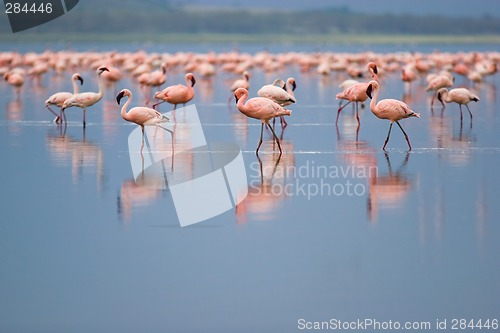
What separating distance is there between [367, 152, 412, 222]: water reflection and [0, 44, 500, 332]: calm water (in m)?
0.02

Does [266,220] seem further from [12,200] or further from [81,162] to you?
[81,162]

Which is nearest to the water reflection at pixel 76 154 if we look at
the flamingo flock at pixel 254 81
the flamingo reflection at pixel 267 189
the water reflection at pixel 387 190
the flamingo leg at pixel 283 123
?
the flamingo flock at pixel 254 81

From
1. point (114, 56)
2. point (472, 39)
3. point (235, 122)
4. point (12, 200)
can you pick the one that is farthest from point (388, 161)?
point (472, 39)

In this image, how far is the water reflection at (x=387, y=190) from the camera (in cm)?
1108

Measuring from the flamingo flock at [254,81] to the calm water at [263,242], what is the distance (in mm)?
645

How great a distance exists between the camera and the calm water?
25.8 feet

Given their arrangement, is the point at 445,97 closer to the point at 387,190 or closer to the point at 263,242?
the point at 387,190

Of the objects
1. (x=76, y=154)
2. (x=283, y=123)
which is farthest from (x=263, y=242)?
(x=283, y=123)

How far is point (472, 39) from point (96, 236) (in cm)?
11898

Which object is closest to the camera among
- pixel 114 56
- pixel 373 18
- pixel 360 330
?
pixel 360 330

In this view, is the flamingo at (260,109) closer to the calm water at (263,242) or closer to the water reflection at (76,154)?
the calm water at (263,242)

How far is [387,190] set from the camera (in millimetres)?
11945

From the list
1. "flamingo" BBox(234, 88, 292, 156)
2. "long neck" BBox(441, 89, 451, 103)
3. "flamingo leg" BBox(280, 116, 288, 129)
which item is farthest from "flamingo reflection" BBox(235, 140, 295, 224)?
"long neck" BBox(441, 89, 451, 103)

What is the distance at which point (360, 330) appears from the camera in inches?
296
